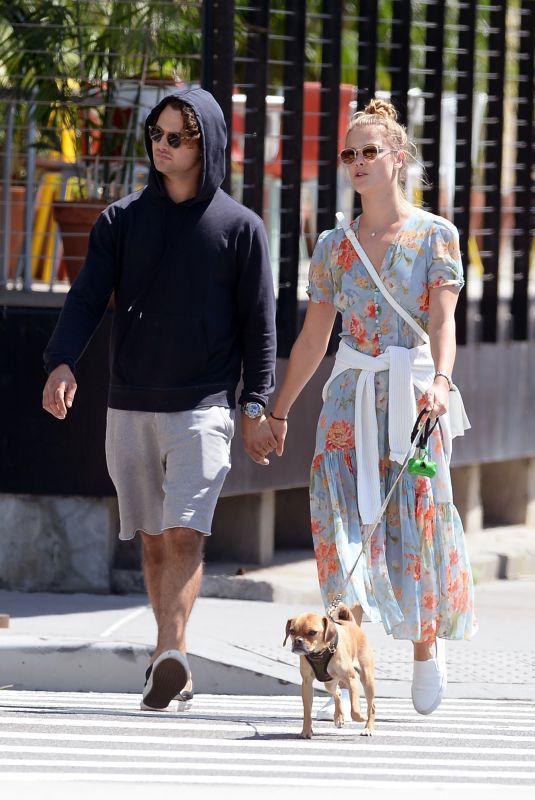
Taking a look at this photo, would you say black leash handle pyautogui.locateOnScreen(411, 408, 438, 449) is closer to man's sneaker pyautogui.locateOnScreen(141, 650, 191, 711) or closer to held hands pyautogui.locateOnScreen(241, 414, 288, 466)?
held hands pyautogui.locateOnScreen(241, 414, 288, 466)

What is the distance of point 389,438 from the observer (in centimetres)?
563

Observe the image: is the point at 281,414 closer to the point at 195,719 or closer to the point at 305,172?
the point at 195,719

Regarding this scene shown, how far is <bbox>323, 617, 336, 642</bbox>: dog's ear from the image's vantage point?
5160mm

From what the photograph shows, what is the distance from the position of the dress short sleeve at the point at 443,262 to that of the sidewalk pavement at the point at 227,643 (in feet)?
5.87

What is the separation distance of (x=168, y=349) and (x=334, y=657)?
1141 mm

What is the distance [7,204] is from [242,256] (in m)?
3.30

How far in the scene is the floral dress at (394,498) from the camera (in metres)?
5.59

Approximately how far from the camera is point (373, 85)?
907 cm

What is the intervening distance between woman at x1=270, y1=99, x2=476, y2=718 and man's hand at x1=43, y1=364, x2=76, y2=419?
0.69 m

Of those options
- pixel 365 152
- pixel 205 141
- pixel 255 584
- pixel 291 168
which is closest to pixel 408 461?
pixel 365 152

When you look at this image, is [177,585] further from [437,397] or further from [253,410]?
[437,397]

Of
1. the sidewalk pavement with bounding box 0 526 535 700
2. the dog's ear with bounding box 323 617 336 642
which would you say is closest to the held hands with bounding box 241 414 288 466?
the dog's ear with bounding box 323 617 336 642

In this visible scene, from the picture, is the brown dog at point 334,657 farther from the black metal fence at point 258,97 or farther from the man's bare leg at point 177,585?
the black metal fence at point 258,97

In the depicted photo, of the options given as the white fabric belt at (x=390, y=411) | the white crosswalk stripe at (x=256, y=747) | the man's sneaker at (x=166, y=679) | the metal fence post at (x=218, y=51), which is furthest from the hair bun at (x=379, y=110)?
the metal fence post at (x=218, y=51)
